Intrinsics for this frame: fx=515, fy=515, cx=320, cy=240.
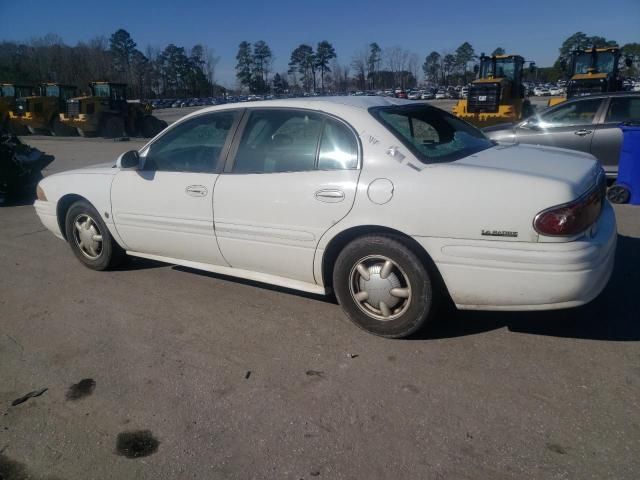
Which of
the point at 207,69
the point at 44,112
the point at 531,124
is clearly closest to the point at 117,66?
the point at 207,69

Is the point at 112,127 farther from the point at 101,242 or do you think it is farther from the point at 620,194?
the point at 620,194

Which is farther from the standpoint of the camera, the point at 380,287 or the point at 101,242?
the point at 101,242

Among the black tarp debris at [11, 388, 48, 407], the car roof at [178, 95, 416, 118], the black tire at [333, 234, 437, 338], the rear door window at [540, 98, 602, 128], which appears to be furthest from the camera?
the rear door window at [540, 98, 602, 128]

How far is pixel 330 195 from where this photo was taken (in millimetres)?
3336

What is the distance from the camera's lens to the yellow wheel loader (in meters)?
17.4

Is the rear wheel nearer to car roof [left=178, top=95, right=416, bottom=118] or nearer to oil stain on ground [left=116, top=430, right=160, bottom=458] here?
car roof [left=178, top=95, right=416, bottom=118]

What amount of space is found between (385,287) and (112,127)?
77.2 feet

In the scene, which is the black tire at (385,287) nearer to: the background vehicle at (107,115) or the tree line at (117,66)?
the background vehicle at (107,115)

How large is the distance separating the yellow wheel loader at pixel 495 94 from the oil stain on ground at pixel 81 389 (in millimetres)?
15983

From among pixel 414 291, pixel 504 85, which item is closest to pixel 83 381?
pixel 414 291

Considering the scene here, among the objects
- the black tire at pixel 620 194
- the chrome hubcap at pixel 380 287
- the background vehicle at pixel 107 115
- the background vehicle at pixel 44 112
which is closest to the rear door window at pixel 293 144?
the chrome hubcap at pixel 380 287

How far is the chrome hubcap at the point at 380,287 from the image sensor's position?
3.25 metres

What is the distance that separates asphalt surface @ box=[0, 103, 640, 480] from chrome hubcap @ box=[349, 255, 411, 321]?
207 millimetres

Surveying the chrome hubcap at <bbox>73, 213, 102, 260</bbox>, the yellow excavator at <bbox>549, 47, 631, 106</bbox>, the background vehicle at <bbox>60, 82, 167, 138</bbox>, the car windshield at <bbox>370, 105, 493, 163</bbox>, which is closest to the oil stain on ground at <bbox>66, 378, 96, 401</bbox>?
the chrome hubcap at <bbox>73, 213, 102, 260</bbox>
